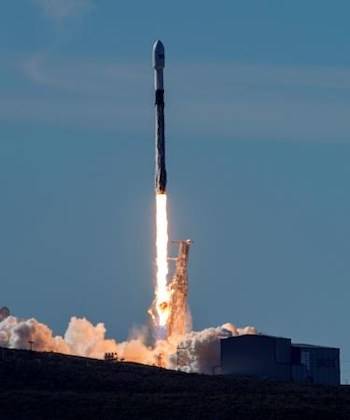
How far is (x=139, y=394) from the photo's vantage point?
7219 inches

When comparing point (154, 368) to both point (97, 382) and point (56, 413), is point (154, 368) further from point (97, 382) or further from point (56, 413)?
point (56, 413)

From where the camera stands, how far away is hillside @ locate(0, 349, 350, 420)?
578ft

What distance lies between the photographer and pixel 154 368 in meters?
199

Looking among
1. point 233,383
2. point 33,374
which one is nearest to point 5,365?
point 33,374

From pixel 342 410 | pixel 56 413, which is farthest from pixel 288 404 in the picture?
pixel 56 413

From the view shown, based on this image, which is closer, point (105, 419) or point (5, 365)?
point (105, 419)

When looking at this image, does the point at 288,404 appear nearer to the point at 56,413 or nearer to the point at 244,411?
the point at 244,411

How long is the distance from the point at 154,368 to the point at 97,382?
10.9m

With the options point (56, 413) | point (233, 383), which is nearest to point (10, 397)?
point (56, 413)

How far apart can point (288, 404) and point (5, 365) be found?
2480 cm

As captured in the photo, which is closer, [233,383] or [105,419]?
[105,419]

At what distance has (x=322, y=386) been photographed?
195m

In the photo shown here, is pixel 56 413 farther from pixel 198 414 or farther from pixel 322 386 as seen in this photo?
pixel 322 386

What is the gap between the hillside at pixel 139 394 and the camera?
176125mm
